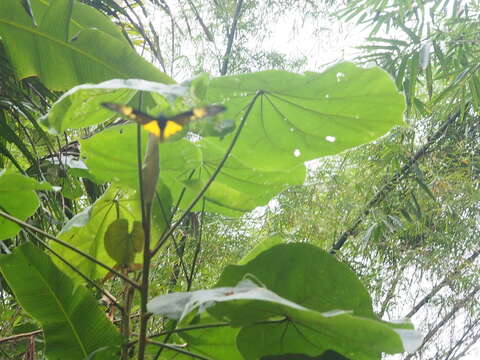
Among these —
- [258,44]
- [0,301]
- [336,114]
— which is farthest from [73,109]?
[258,44]

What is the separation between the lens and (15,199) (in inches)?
21.8

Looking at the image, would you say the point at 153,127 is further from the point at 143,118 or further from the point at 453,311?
the point at 453,311

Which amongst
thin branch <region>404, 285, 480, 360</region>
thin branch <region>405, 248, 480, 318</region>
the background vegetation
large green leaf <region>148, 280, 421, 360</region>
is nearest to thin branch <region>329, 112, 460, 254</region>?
the background vegetation

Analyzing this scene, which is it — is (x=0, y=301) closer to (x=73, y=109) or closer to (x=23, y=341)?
(x=23, y=341)

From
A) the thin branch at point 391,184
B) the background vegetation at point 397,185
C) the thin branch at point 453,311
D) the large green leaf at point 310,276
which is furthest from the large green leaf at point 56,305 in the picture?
the thin branch at point 453,311

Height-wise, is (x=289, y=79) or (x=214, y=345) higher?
(x=289, y=79)

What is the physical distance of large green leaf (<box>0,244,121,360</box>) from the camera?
0.50m

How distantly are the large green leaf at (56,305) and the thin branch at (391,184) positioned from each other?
1680mm

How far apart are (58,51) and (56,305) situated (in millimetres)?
312

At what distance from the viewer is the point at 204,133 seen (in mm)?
351

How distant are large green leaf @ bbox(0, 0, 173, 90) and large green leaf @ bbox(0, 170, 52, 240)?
0.15 meters

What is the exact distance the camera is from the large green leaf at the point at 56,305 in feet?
1.63

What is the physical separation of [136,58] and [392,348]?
0.43m

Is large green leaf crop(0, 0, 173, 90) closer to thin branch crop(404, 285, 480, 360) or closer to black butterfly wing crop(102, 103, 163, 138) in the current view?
black butterfly wing crop(102, 103, 163, 138)
